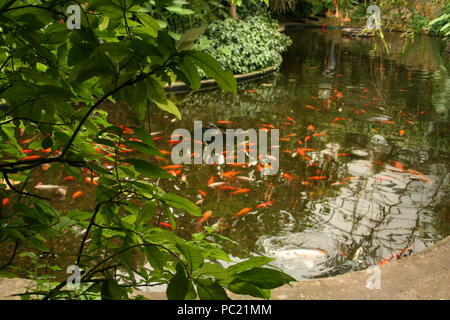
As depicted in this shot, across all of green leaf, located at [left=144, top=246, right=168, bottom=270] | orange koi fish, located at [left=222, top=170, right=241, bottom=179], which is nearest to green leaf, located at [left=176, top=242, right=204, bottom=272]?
green leaf, located at [left=144, top=246, right=168, bottom=270]

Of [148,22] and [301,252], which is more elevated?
[148,22]

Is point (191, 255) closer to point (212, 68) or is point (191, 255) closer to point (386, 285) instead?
point (212, 68)

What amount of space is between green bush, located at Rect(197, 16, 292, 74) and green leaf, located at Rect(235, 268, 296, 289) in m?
8.63

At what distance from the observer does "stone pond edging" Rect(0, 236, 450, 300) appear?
2584 millimetres

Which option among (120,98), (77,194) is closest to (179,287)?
(120,98)

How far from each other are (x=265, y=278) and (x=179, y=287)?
0.14m

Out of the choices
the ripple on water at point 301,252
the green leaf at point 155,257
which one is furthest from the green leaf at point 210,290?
the ripple on water at point 301,252

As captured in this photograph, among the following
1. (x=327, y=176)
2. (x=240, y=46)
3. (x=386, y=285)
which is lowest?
(x=327, y=176)

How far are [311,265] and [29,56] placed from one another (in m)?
2.87

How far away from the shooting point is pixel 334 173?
16.7 feet

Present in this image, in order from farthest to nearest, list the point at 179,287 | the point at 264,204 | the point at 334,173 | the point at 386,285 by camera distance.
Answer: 1. the point at 334,173
2. the point at 264,204
3. the point at 386,285
4. the point at 179,287

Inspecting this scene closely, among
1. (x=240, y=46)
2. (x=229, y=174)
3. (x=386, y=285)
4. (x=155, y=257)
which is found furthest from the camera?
(x=240, y=46)

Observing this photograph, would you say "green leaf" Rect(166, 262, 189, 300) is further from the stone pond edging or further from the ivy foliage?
the stone pond edging
